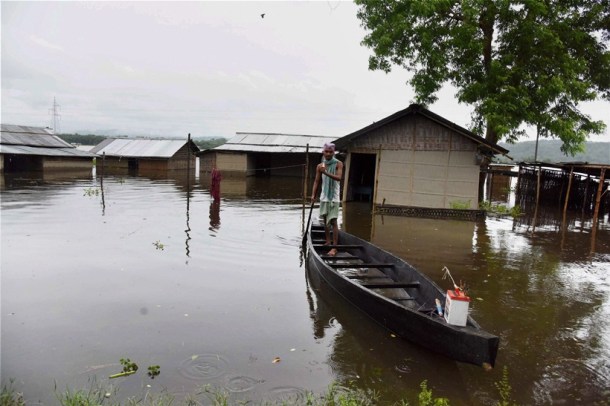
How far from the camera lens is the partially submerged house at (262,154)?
3494 cm

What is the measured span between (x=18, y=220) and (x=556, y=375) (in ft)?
47.7

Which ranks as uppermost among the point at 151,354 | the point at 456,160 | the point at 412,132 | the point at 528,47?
the point at 528,47

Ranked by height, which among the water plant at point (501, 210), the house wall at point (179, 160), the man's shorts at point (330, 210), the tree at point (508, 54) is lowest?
the water plant at point (501, 210)

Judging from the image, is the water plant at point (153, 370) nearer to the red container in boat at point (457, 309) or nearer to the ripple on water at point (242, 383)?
the ripple on water at point (242, 383)

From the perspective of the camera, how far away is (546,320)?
652 cm

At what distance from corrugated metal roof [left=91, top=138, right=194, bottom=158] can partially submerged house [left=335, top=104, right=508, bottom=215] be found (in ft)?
75.9

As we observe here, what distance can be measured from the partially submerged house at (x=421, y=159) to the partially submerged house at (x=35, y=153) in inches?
1028

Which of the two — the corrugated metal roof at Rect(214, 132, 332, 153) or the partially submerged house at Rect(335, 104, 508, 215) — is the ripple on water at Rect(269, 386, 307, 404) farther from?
the corrugated metal roof at Rect(214, 132, 332, 153)

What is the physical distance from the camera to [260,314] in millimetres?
6539

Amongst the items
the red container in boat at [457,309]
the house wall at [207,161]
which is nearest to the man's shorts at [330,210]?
the red container in boat at [457,309]

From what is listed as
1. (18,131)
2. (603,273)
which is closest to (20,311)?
(603,273)

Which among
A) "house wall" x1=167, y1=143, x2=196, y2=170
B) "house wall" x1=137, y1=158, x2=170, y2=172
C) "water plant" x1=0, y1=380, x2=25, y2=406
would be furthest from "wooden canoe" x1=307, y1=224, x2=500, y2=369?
"house wall" x1=167, y1=143, x2=196, y2=170

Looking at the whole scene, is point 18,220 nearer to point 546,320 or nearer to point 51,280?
point 51,280

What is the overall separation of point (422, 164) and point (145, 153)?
27054mm
